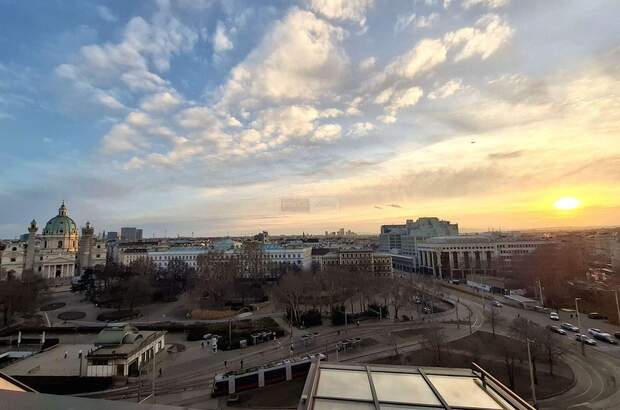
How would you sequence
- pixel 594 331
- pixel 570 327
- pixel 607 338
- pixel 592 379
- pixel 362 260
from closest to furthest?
1. pixel 592 379
2. pixel 607 338
3. pixel 594 331
4. pixel 570 327
5. pixel 362 260

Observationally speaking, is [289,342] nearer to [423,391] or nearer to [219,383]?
[219,383]

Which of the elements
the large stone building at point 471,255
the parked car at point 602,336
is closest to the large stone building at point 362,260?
the large stone building at point 471,255

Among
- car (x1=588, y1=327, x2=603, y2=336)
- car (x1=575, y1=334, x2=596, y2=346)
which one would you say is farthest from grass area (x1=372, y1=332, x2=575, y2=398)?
car (x1=588, y1=327, x2=603, y2=336)

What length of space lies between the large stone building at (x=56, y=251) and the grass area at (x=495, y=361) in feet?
329

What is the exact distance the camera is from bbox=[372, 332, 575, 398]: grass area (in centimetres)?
2538

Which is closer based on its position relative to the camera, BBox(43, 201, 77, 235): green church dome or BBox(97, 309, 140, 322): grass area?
BBox(97, 309, 140, 322): grass area

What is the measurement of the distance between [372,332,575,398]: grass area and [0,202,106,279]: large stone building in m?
100

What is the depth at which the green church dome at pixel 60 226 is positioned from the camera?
357 feet

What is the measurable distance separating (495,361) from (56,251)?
120 meters

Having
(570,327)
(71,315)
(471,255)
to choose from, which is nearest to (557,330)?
(570,327)

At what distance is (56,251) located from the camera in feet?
339

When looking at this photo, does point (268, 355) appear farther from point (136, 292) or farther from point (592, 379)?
point (136, 292)

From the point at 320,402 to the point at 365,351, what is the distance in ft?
100

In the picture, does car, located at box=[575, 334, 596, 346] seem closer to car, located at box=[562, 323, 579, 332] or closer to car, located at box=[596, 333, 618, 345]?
car, located at box=[596, 333, 618, 345]
